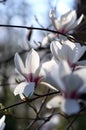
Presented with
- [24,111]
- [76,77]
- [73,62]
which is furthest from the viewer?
[24,111]

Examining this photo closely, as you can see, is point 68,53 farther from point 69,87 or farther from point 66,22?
point 66,22

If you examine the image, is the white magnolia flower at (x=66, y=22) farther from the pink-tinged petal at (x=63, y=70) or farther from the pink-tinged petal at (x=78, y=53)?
the pink-tinged petal at (x=63, y=70)

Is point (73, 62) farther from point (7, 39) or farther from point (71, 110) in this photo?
point (7, 39)

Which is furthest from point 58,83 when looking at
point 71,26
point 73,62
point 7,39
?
point 7,39

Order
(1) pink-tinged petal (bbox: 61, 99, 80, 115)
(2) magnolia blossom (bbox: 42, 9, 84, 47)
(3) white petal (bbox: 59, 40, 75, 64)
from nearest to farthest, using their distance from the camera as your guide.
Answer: (1) pink-tinged petal (bbox: 61, 99, 80, 115), (3) white petal (bbox: 59, 40, 75, 64), (2) magnolia blossom (bbox: 42, 9, 84, 47)

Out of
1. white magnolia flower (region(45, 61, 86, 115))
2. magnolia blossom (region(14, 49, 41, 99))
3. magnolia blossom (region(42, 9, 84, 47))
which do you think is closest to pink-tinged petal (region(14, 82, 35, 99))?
magnolia blossom (region(14, 49, 41, 99))

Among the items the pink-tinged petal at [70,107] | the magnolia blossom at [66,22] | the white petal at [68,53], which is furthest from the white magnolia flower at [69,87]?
the magnolia blossom at [66,22]

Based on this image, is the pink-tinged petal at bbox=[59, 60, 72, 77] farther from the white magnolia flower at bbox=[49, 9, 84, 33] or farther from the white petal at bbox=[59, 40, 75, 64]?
the white magnolia flower at bbox=[49, 9, 84, 33]
